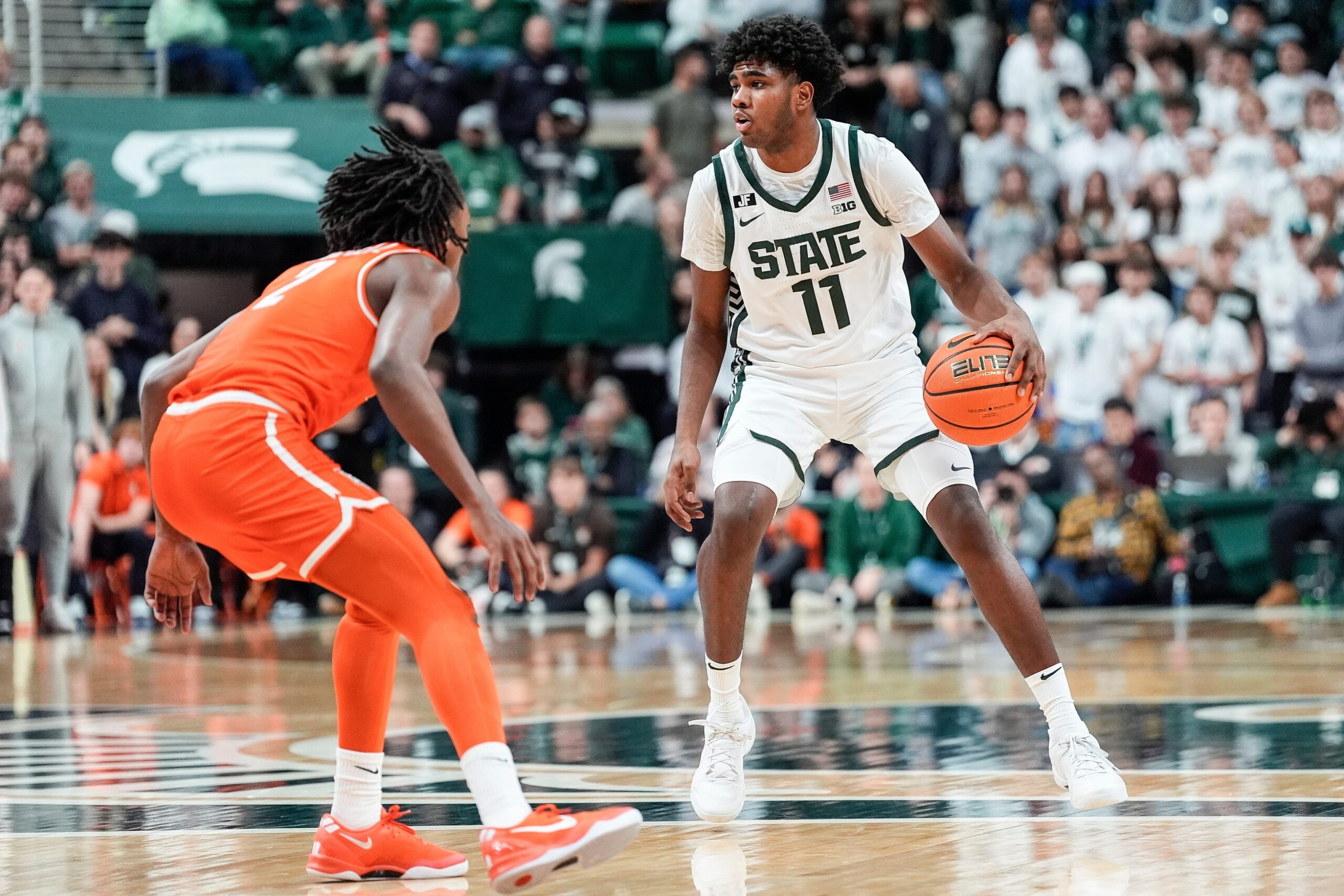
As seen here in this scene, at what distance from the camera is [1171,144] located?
1541 cm

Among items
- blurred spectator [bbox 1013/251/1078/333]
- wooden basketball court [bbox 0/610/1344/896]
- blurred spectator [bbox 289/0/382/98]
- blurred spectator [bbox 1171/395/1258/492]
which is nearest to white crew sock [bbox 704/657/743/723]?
wooden basketball court [bbox 0/610/1344/896]

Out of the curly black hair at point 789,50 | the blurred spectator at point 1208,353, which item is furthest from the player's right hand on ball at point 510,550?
the blurred spectator at point 1208,353

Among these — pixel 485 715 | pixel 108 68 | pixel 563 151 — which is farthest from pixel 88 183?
pixel 485 715

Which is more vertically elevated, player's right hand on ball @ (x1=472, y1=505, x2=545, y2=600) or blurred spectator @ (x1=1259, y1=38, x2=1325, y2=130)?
blurred spectator @ (x1=1259, y1=38, x2=1325, y2=130)

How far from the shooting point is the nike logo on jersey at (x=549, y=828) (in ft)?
12.1

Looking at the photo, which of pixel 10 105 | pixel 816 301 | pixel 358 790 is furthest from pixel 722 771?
pixel 10 105

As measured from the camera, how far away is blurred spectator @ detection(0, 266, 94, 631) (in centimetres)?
1241

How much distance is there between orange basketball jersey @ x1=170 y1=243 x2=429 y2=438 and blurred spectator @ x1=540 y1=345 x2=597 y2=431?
419 inches

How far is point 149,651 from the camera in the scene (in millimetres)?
10992

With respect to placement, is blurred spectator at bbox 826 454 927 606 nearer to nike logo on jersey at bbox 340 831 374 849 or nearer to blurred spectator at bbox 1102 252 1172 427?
blurred spectator at bbox 1102 252 1172 427

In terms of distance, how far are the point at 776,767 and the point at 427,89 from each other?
10384mm

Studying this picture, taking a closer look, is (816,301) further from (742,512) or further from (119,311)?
(119,311)

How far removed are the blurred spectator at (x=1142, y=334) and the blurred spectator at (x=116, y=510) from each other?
726cm

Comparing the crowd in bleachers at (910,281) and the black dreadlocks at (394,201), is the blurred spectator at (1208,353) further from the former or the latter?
the black dreadlocks at (394,201)
